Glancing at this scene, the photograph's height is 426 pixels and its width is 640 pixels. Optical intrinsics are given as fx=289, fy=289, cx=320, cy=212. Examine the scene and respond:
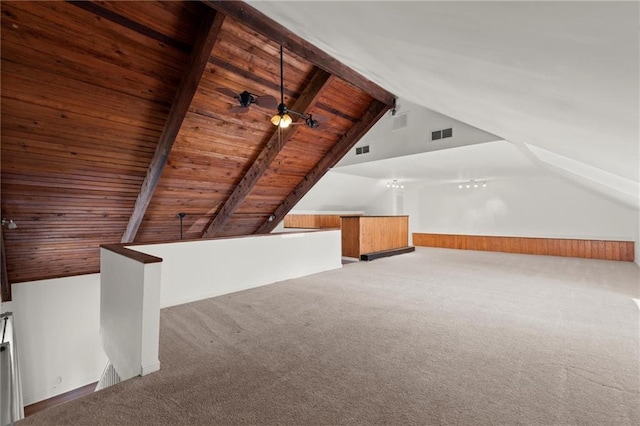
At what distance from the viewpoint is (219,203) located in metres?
6.14

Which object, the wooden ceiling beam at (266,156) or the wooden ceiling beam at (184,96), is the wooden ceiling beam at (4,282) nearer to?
the wooden ceiling beam at (184,96)

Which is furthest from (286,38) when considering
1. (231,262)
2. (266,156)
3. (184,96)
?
(231,262)

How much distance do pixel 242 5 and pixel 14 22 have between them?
199 centimetres

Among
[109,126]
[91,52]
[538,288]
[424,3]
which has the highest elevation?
[91,52]

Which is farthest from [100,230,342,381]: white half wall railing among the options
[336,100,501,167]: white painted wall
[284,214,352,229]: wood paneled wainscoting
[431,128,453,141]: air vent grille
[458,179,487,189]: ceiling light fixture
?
[458,179,487,189]: ceiling light fixture

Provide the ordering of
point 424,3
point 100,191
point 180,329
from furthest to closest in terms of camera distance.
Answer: point 100,191
point 180,329
point 424,3

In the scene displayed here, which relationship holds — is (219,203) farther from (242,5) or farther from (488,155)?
(488,155)

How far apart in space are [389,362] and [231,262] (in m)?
2.94

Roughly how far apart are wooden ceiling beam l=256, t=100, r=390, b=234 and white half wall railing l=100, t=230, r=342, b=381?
1.34 meters

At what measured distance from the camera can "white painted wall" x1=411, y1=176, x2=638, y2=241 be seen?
7887 mm

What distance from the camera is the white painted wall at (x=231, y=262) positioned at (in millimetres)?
3973

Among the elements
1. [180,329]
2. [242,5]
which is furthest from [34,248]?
[242,5]

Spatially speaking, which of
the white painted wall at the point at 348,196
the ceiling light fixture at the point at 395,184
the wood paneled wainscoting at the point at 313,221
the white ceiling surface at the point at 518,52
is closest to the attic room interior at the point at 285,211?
the white ceiling surface at the point at 518,52

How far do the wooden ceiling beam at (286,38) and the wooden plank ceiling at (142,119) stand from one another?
18 mm
